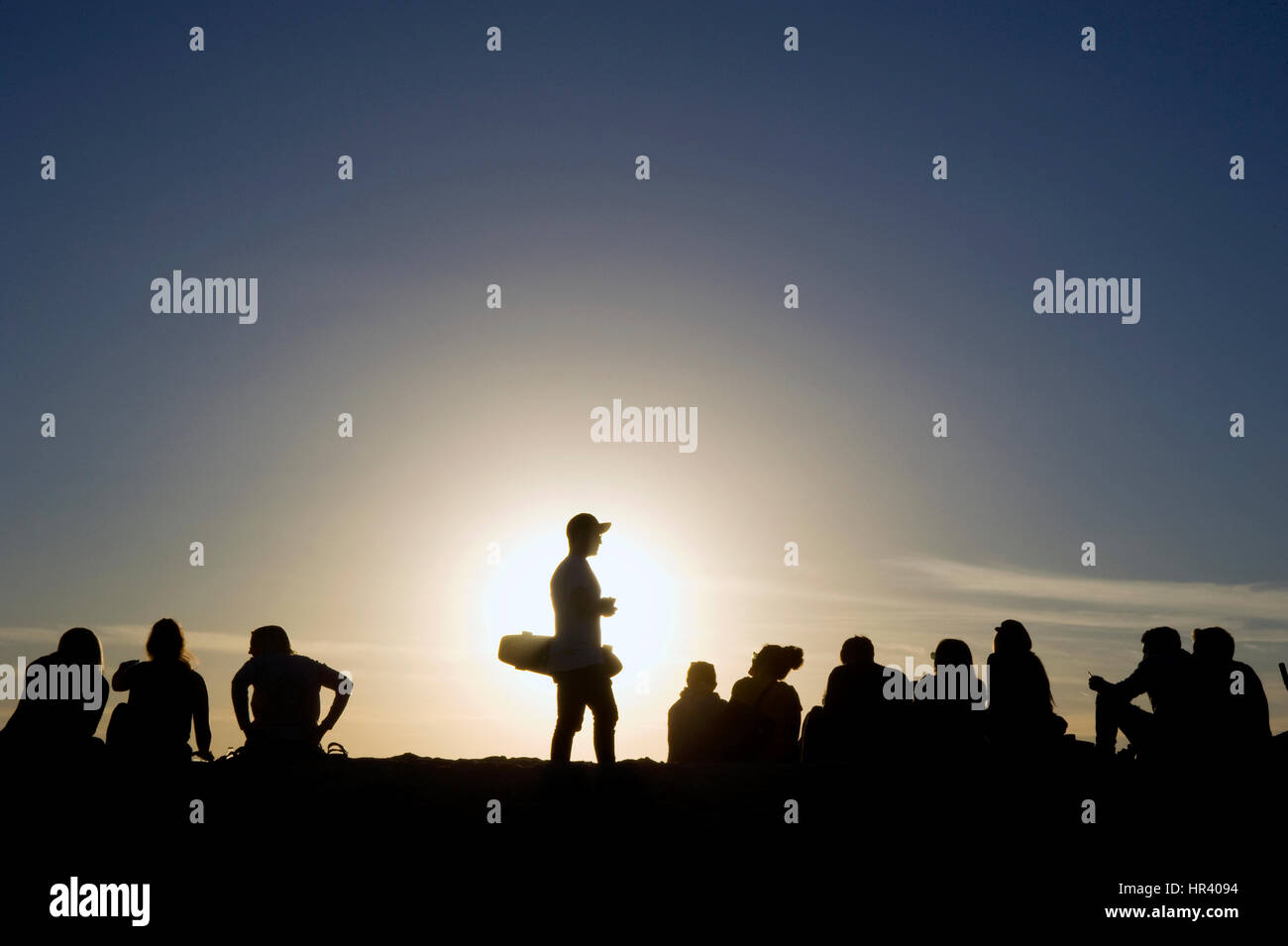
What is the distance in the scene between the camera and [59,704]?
1047 centimetres

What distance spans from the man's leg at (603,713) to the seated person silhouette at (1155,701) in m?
4.34

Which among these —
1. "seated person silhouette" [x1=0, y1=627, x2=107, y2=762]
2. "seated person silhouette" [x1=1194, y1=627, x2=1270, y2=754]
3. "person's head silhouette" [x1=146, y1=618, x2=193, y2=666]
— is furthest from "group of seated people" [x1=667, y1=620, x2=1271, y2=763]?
"seated person silhouette" [x1=0, y1=627, x2=107, y2=762]

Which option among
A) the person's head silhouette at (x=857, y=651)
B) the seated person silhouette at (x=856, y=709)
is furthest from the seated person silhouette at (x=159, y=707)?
the person's head silhouette at (x=857, y=651)

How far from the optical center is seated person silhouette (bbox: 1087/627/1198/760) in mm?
11133

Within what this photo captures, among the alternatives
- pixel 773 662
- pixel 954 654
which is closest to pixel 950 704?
pixel 954 654

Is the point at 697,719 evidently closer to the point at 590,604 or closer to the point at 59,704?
the point at 590,604

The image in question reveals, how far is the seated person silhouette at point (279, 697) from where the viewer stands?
36.9ft

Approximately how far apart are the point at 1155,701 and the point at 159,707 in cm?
845

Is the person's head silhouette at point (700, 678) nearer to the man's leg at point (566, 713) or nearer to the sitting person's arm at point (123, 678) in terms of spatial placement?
the man's leg at point (566, 713)
